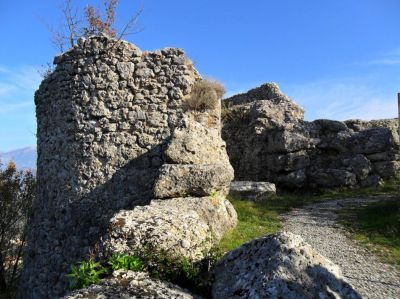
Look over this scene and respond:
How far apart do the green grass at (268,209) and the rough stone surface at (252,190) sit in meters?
0.34

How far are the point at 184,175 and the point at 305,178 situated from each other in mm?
11274

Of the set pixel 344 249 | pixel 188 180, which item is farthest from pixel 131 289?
pixel 344 249

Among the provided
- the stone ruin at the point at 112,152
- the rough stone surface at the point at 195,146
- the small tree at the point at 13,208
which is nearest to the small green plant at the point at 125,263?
the stone ruin at the point at 112,152

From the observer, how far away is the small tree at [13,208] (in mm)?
Answer: 23891

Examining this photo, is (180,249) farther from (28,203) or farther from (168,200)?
(28,203)

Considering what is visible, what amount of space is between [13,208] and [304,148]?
16188mm

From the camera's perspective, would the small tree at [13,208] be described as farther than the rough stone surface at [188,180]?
Yes

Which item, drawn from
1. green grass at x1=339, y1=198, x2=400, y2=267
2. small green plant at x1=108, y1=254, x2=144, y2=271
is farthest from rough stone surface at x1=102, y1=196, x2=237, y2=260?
green grass at x1=339, y1=198, x2=400, y2=267

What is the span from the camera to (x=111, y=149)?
12125mm

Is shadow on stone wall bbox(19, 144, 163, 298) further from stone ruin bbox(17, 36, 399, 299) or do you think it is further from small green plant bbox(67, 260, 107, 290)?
small green plant bbox(67, 260, 107, 290)

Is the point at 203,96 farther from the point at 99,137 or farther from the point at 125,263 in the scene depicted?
the point at 125,263

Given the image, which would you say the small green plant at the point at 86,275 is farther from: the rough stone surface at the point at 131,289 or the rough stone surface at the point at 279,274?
the rough stone surface at the point at 279,274

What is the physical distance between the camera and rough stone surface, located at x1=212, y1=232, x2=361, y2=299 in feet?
18.2

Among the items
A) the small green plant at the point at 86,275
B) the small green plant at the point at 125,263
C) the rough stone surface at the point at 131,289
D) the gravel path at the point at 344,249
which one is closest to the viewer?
the rough stone surface at the point at 131,289
